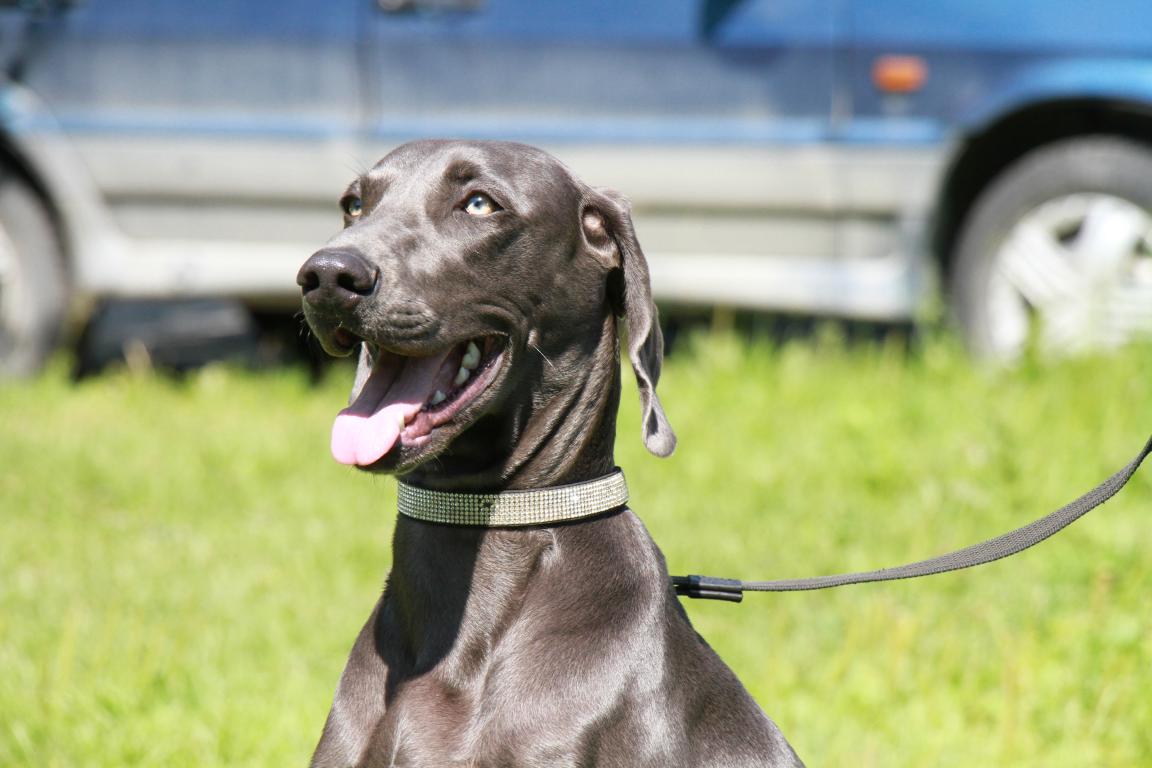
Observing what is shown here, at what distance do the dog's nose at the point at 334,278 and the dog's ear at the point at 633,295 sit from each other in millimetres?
537

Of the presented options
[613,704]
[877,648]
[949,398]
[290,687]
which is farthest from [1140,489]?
[613,704]

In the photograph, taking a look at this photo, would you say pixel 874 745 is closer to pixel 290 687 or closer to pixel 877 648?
pixel 877 648

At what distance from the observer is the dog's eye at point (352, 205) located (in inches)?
119

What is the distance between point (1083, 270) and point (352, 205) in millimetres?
3876

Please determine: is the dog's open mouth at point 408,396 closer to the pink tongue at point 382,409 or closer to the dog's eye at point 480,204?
the pink tongue at point 382,409

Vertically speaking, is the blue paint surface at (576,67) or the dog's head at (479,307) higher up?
the dog's head at (479,307)

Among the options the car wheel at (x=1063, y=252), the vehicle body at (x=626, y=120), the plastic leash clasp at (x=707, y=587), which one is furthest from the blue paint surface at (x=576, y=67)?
the plastic leash clasp at (x=707, y=587)

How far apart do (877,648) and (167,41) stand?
418cm

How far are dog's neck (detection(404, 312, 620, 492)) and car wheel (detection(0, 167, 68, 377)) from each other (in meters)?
4.64

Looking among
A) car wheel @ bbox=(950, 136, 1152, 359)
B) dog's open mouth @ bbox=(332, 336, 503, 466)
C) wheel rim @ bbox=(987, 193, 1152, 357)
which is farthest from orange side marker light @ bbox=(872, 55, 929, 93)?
dog's open mouth @ bbox=(332, 336, 503, 466)

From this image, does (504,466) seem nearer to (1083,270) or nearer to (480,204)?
(480,204)

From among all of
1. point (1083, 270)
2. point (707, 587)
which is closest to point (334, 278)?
point (707, 587)

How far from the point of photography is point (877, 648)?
4324 millimetres

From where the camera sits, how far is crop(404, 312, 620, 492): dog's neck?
2812 mm
